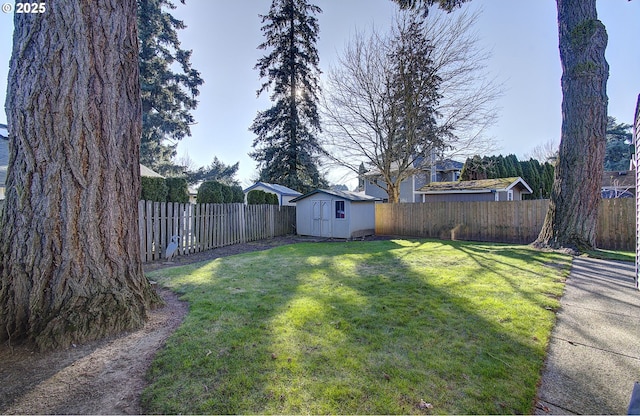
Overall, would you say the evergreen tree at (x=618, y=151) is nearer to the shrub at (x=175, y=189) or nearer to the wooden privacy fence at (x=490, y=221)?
the wooden privacy fence at (x=490, y=221)

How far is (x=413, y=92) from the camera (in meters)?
13.8

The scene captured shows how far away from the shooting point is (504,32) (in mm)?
9898

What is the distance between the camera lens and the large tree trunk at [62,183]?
2.40 meters

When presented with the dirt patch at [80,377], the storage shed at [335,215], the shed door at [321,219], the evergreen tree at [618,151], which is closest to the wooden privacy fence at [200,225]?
the storage shed at [335,215]

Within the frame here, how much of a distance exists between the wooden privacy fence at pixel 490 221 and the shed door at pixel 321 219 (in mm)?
2683

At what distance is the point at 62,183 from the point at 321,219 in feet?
36.5

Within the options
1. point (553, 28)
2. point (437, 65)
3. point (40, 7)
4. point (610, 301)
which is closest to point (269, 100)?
point (437, 65)

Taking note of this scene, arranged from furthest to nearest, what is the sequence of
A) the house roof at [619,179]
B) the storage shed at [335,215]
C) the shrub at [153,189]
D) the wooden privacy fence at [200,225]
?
the house roof at [619,179]
the storage shed at [335,215]
the shrub at [153,189]
the wooden privacy fence at [200,225]

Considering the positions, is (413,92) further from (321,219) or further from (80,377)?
(80,377)

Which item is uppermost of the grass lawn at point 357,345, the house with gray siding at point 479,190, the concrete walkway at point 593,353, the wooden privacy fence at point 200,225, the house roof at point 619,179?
the house roof at point 619,179

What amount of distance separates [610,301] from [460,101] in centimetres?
1218

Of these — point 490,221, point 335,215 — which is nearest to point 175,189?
point 335,215

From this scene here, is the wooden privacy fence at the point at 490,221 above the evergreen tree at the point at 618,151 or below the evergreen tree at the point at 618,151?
below

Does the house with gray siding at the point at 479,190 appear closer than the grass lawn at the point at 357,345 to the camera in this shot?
No
